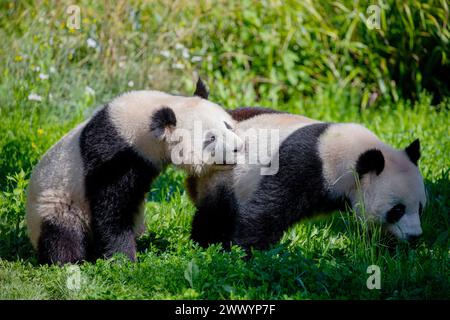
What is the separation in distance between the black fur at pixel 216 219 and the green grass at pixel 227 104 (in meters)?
0.26

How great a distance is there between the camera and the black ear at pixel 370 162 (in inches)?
209

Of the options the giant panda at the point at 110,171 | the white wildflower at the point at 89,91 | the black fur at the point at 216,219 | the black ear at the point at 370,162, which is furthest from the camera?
the white wildflower at the point at 89,91

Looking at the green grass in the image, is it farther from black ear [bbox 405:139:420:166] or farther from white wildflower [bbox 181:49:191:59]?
black ear [bbox 405:139:420:166]

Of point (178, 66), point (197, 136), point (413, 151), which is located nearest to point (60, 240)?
point (197, 136)

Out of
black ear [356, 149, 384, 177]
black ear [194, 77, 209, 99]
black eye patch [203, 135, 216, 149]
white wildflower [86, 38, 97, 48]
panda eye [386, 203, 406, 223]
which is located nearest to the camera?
black ear [356, 149, 384, 177]

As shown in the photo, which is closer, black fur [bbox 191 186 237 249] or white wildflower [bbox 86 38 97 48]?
black fur [bbox 191 186 237 249]

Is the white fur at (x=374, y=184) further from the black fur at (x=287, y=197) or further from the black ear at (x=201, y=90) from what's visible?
the black ear at (x=201, y=90)

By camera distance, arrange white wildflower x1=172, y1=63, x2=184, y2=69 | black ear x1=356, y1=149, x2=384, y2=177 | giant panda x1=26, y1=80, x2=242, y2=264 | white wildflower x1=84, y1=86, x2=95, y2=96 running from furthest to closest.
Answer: white wildflower x1=172, y1=63, x2=184, y2=69 → white wildflower x1=84, y1=86, x2=95, y2=96 → giant panda x1=26, y1=80, x2=242, y2=264 → black ear x1=356, y1=149, x2=384, y2=177

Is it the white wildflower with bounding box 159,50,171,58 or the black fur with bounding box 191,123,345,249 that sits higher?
the white wildflower with bounding box 159,50,171,58

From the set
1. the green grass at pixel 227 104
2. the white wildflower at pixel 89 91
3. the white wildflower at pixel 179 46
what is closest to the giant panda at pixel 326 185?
the green grass at pixel 227 104

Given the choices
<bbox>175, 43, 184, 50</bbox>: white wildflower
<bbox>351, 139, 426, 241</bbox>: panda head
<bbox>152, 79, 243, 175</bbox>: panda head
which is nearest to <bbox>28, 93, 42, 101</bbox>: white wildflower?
<bbox>175, 43, 184, 50</bbox>: white wildflower

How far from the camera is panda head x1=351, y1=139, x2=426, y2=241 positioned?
5.39m

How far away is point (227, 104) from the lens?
9938 mm
